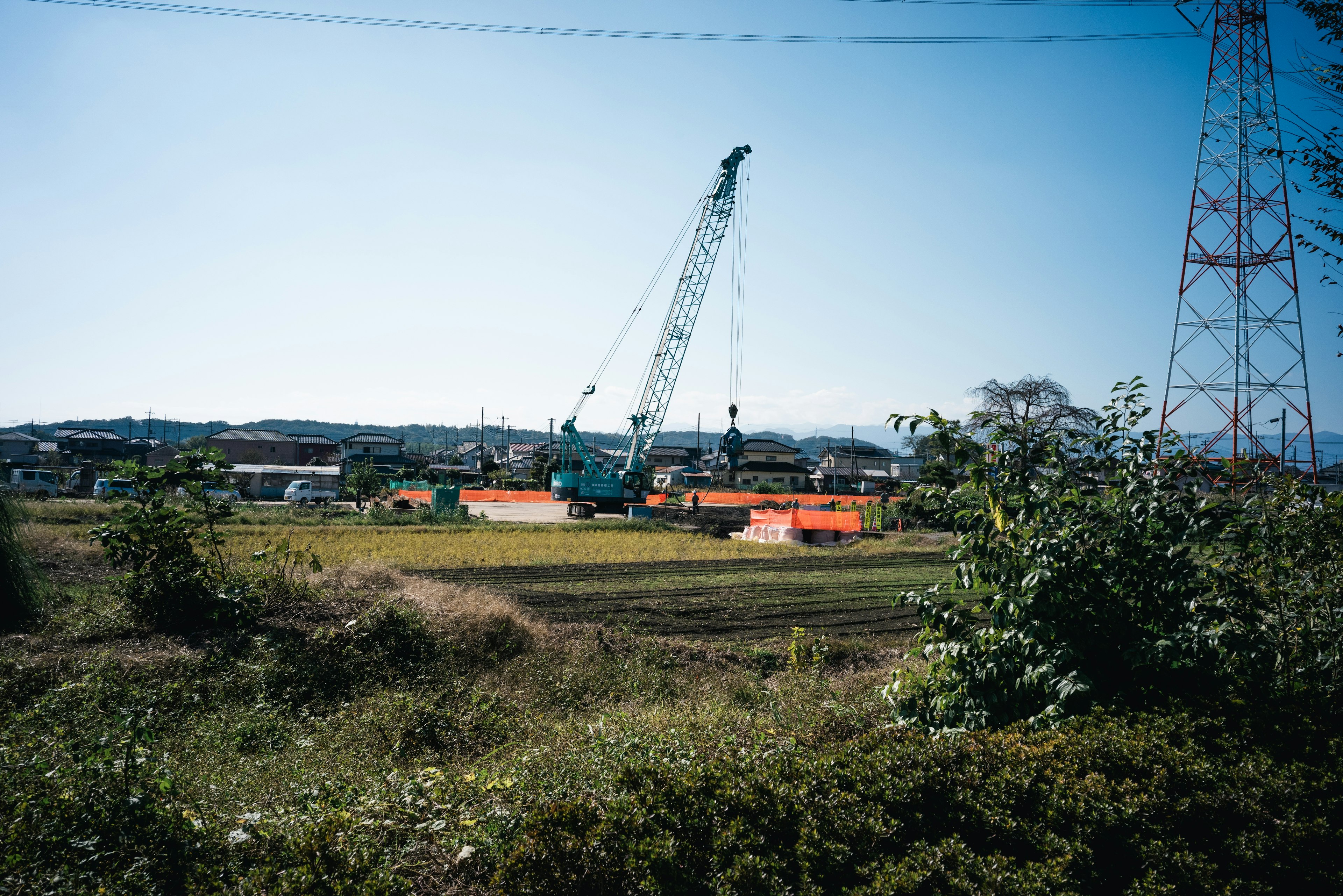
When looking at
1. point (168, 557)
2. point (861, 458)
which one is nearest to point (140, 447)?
point (861, 458)

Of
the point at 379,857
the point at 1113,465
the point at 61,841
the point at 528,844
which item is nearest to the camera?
the point at 528,844

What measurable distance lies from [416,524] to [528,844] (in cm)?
2894

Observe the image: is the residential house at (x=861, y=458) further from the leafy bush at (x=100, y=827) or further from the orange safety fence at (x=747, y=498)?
the leafy bush at (x=100, y=827)

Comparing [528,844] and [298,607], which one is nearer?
[528,844]

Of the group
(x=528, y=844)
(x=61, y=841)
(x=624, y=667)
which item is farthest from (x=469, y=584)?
(x=528, y=844)

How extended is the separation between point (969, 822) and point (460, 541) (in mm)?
22562

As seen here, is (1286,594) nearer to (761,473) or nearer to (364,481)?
(364,481)

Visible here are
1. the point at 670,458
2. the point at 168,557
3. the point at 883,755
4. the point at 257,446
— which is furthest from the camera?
the point at 670,458

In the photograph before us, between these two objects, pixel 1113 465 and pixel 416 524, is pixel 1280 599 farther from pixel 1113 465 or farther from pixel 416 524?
pixel 416 524

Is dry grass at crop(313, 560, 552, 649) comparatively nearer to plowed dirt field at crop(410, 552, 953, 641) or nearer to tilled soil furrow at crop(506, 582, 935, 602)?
plowed dirt field at crop(410, 552, 953, 641)

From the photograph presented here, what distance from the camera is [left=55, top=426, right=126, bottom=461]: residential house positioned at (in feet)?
245

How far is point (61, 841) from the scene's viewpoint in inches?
131

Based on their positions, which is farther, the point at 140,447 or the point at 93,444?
the point at 140,447

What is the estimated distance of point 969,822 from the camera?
10.9 feet
